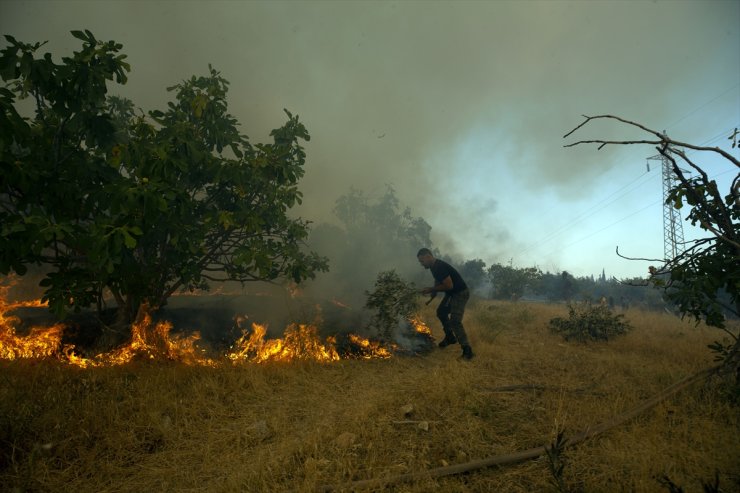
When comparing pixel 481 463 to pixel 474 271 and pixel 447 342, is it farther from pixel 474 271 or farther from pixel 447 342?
pixel 474 271

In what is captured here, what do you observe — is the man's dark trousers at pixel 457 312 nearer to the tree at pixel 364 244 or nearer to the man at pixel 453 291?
the man at pixel 453 291

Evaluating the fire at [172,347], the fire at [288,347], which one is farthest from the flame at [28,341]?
the fire at [288,347]

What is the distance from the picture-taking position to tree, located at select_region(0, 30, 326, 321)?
10.8 feet

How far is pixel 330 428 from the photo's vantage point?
3746 millimetres

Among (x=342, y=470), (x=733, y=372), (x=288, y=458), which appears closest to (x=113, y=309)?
(x=288, y=458)

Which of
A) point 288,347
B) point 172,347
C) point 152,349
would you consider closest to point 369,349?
point 288,347

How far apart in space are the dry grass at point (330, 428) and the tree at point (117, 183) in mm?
1278

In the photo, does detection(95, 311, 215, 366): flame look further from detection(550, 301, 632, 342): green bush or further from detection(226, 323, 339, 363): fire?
detection(550, 301, 632, 342): green bush

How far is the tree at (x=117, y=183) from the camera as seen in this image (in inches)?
129

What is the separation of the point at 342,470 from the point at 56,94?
4.85m

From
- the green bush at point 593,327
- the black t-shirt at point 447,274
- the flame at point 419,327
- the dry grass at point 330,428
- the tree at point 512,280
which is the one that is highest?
the tree at point 512,280

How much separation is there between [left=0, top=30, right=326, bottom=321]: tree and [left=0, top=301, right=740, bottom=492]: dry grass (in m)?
1.28

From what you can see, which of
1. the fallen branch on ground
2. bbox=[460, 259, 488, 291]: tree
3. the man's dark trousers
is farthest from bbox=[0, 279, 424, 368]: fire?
bbox=[460, 259, 488, 291]: tree

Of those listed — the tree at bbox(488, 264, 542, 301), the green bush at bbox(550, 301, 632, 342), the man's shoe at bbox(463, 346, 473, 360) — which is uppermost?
the tree at bbox(488, 264, 542, 301)
